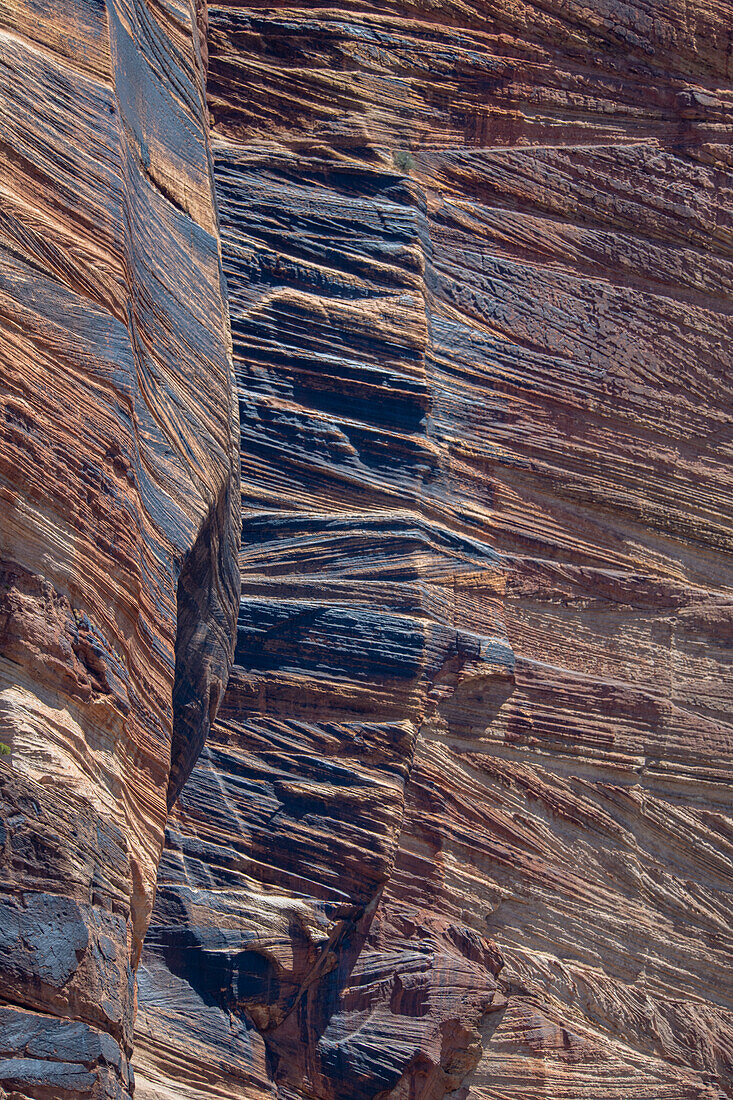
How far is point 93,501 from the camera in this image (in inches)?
167

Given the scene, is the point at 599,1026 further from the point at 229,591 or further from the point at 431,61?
the point at 431,61

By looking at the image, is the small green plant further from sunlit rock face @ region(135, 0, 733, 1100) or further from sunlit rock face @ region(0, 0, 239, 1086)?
sunlit rock face @ region(0, 0, 239, 1086)

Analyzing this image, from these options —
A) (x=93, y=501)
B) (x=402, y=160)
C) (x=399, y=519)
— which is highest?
(x=402, y=160)

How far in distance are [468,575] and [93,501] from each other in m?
4.00

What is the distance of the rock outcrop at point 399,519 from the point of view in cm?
468

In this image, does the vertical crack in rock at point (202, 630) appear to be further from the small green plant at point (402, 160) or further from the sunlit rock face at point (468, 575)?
the small green plant at point (402, 160)

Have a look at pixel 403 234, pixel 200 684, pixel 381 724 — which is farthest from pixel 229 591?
pixel 403 234

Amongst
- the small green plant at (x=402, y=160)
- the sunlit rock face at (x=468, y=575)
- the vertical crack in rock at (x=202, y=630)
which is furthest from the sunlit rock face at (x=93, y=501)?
the small green plant at (x=402, y=160)

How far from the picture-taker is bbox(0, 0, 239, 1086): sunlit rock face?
3.63 m

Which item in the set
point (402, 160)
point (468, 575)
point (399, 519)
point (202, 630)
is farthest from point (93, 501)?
point (402, 160)

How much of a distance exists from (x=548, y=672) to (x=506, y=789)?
893 millimetres

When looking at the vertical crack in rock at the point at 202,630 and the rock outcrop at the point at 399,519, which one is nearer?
the rock outcrop at the point at 399,519

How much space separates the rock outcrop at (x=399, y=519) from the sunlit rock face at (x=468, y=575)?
1.0 inches

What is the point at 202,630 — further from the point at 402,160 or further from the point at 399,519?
the point at 402,160
